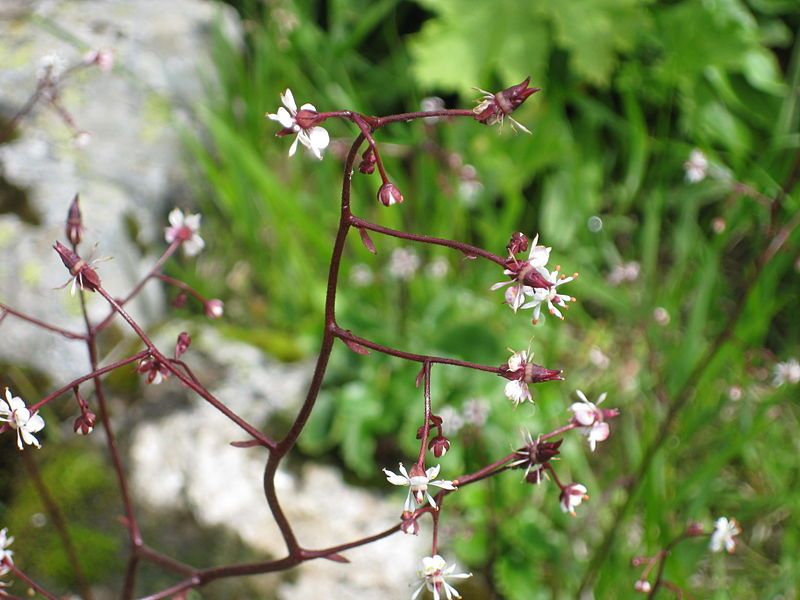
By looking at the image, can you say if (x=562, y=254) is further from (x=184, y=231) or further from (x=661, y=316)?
(x=184, y=231)

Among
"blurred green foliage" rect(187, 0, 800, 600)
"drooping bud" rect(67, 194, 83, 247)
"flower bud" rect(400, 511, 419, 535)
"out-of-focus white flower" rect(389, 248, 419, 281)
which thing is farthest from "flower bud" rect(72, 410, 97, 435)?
"out-of-focus white flower" rect(389, 248, 419, 281)

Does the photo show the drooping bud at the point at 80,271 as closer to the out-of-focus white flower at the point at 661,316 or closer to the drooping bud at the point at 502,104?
the drooping bud at the point at 502,104

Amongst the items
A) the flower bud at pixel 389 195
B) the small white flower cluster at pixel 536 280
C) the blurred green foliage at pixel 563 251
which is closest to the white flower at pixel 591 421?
the small white flower cluster at pixel 536 280

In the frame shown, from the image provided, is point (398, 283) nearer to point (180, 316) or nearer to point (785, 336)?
point (180, 316)

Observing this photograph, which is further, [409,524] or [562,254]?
[562,254]

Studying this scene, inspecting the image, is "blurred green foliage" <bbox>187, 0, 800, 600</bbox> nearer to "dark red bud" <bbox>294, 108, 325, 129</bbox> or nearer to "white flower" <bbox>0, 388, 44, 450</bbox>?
"white flower" <bbox>0, 388, 44, 450</bbox>

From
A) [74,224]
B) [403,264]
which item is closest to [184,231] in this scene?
[74,224]
